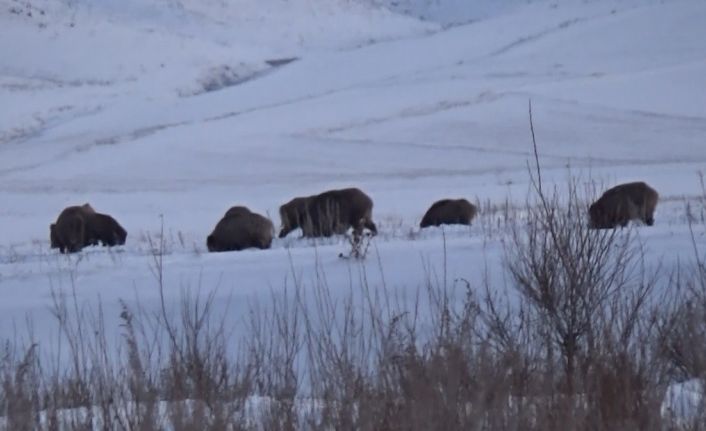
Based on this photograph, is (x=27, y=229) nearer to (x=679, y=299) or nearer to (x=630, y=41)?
(x=679, y=299)

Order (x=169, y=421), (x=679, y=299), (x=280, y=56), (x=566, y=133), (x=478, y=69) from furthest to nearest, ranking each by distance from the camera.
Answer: (x=280, y=56), (x=478, y=69), (x=566, y=133), (x=679, y=299), (x=169, y=421)

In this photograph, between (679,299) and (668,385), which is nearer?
(668,385)

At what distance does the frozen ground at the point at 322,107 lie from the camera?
3534 cm

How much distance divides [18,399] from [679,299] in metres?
4.19

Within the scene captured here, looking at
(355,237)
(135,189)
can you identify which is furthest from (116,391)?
(135,189)

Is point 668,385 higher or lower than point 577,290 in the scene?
lower

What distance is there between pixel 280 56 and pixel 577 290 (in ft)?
197

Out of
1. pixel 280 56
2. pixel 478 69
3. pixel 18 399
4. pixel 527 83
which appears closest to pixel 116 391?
pixel 18 399

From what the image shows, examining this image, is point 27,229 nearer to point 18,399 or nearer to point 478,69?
point 18,399

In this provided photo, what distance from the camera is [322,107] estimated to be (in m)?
54.4

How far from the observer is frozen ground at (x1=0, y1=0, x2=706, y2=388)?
35.3 metres

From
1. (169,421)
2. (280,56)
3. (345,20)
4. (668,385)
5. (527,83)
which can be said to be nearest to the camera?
(169,421)

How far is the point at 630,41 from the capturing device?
61062mm

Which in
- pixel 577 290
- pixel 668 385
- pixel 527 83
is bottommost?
pixel 668 385
